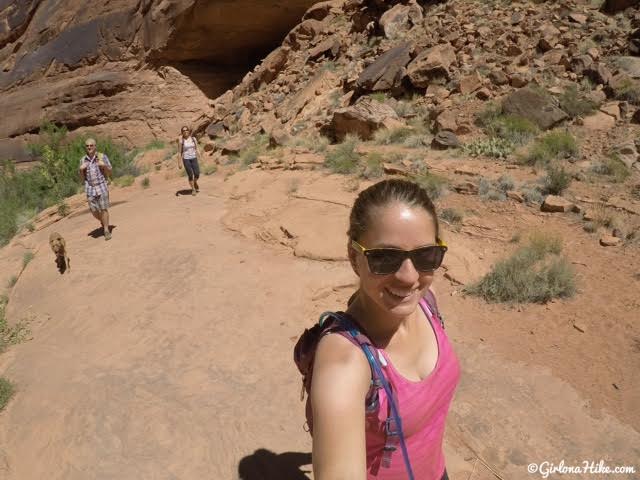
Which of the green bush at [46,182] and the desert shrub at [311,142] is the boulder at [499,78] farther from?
the green bush at [46,182]

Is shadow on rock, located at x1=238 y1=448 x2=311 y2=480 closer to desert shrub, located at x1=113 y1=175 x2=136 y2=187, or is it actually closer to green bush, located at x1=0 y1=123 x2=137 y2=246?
green bush, located at x1=0 y1=123 x2=137 y2=246

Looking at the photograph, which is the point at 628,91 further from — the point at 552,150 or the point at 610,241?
the point at 610,241

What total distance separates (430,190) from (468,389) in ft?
12.8

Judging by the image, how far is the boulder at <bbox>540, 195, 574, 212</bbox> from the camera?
6.12 metres

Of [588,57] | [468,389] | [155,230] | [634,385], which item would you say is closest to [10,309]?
[155,230]

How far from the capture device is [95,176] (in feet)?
22.4

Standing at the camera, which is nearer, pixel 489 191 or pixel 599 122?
pixel 489 191

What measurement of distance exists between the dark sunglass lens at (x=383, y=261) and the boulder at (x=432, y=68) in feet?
34.6

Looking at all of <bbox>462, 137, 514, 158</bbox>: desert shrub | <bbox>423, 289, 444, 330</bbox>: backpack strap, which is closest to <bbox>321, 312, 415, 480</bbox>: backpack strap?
<bbox>423, 289, 444, 330</bbox>: backpack strap

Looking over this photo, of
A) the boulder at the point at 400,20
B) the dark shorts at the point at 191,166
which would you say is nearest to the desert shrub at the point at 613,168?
the dark shorts at the point at 191,166

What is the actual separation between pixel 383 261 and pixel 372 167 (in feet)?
22.5

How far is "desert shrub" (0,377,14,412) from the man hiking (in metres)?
3.60

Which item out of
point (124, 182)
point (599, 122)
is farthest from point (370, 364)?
point (124, 182)

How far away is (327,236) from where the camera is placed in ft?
19.2
